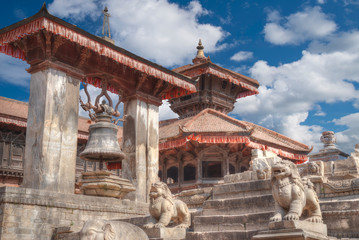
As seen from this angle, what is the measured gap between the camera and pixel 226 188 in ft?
36.9

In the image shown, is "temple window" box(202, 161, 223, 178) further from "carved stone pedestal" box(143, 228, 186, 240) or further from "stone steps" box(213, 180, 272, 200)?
"carved stone pedestal" box(143, 228, 186, 240)

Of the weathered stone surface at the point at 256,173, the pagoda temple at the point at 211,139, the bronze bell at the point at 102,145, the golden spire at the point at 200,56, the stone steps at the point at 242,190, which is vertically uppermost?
the golden spire at the point at 200,56

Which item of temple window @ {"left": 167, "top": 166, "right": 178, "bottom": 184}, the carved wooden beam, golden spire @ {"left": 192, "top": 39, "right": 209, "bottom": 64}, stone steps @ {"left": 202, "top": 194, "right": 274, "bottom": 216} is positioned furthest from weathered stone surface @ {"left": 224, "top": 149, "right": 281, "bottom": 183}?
golden spire @ {"left": 192, "top": 39, "right": 209, "bottom": 64}

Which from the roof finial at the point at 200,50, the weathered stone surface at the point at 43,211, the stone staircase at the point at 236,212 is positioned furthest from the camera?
the roof finial at the point at 200,50

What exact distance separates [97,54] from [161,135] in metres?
10.4

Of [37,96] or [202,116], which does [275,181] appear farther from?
[202,116]

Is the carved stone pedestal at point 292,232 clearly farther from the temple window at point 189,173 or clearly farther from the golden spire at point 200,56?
the golden spire at point 200,56

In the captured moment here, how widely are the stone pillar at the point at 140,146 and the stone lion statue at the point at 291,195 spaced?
8425 mm

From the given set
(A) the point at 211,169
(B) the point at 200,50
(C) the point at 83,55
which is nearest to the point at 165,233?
(C) the point at 83,55

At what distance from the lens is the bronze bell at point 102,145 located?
12875 millimetres

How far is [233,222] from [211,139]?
12943 millimetres

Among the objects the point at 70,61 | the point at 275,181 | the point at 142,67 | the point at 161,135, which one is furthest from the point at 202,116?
the point at 275,181

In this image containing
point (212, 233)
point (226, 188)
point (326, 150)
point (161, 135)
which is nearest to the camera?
point (212, 233)

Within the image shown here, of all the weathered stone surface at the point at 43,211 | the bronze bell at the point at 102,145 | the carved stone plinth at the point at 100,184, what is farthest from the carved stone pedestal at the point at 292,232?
the carved stone plinth at the point at 100,184
